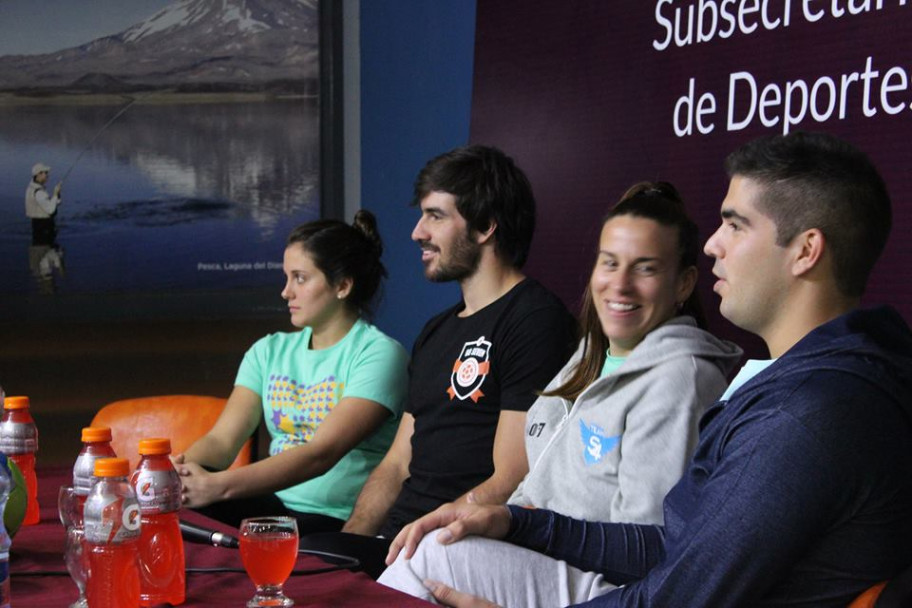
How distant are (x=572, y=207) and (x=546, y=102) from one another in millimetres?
353

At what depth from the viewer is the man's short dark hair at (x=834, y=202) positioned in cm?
148

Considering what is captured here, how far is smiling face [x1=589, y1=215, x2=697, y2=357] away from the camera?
82.0 inches

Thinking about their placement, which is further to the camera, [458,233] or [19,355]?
[19,355]

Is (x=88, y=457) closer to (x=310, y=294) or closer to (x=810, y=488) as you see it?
(x=810, y=488)

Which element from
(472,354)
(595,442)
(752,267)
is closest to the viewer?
(752,267)

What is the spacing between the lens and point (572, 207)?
126 inches

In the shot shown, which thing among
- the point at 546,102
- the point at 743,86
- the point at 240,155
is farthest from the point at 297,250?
the point at 240,155

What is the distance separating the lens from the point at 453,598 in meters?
1.58

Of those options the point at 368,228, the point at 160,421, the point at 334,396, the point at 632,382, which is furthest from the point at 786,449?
the point at 160,421

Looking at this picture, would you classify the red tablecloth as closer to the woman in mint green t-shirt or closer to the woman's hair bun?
the woman in mint green t-shirt

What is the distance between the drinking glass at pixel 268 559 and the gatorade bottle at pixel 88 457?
0.35 meters

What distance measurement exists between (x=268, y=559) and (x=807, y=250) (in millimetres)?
815

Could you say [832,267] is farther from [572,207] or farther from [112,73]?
[112,73]

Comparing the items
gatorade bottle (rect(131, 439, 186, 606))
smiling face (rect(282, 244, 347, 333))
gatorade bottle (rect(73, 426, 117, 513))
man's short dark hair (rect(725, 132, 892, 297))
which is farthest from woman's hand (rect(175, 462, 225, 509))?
man's short dark hair (rect(725, 132, 892, 297))
